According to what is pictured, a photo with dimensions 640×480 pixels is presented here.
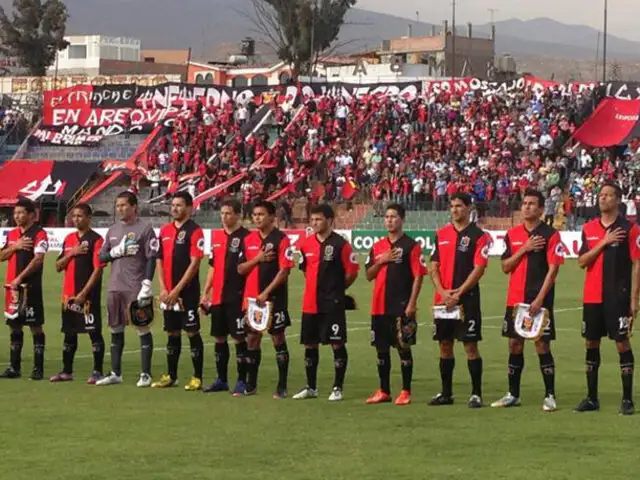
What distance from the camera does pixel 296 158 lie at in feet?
179

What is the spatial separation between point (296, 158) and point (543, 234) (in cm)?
4132

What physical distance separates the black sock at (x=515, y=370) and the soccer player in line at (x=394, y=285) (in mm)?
1039

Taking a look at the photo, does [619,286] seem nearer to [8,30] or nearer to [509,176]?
[509,176]

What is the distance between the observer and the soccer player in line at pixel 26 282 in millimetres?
16625

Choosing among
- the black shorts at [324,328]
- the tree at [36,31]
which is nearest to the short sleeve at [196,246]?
the black shorts at [324,328]

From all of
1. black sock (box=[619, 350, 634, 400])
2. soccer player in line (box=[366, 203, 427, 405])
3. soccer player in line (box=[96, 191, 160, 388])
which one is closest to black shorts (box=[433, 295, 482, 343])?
soccer player in line (box=[366, 203, 427, 405])

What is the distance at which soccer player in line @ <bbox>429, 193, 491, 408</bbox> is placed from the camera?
13672mm

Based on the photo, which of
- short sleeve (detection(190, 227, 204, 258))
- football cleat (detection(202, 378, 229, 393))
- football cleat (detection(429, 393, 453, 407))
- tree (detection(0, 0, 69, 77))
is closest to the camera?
football cleat (detection(429, 393, 453, 407))

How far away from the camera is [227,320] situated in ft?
50.2

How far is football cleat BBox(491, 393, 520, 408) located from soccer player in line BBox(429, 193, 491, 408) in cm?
16

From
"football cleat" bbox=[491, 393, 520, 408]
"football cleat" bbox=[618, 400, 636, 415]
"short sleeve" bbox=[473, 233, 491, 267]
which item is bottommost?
"football cleat" bbox=[491, 393, 520, 408]

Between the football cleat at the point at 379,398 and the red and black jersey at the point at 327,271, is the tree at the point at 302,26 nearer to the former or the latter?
the red and black jersey at the point at 327,271

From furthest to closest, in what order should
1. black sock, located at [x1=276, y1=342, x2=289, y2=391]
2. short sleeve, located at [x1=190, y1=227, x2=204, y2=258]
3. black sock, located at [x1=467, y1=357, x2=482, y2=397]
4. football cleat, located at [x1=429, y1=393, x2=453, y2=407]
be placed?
short sleeve, located at [x1=190, y1=227, x2=204, y2=258]
black sock, located at [x1=276, y1=342, x2=289, y2=391]
football cleat, located at [x1=429, y1=393, x2=453, y2=407]
black sock, located at [x1=467, y1=357, x2=482, y2=397]

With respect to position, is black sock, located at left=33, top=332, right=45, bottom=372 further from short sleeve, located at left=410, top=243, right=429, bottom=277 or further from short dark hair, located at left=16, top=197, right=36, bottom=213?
short sleeve, located at left=410, top=243, right=429, bottom=277
